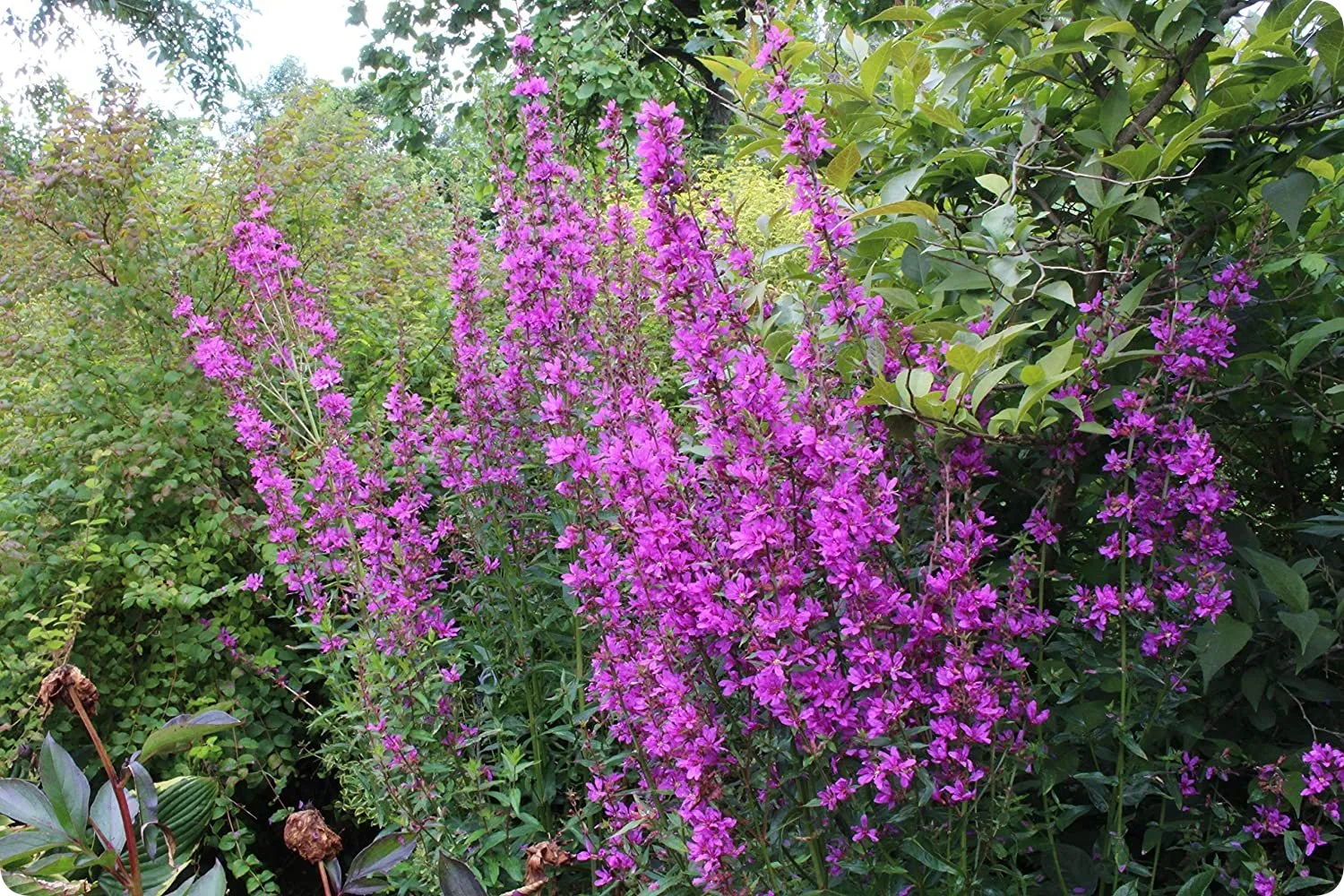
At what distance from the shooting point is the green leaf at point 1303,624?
141 centimetres

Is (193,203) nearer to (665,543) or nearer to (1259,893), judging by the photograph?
(665,543)

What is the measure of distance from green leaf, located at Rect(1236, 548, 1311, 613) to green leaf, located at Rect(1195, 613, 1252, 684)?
7cm

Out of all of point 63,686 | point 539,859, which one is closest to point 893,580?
point 539,859

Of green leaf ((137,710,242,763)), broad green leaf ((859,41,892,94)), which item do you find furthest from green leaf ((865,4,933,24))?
green leaf ((137,710,242,763))

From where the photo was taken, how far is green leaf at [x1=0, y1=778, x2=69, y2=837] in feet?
2.93

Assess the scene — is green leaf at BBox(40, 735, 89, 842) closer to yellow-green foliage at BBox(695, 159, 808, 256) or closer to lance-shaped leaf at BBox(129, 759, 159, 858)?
lance-shaped leaf at BBox(129, 759, 159, 858)

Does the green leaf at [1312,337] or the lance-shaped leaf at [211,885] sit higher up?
the lance-shaped leaf at [211,885]

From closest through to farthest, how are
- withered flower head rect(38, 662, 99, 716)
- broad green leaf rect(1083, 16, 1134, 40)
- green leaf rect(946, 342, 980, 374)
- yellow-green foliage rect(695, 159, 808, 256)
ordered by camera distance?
withered flower head rect(38, 662, 99, 716) → green leaf rect(946, 342, 980, 374) → broad green leaf rect(1083, 16, 1134, 40) → yellow-green foliage rect(695, 159, 808, 256)

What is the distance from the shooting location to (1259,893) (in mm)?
1439

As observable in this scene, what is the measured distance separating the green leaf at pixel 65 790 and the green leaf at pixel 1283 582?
1530mm

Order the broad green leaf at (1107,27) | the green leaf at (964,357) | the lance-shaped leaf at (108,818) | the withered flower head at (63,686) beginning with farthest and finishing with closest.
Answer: the broad green leaf at (1107,27)
the green leaf at (964,357)
the lance-shaped leaf at (108,818)
the withered flower head at (63,686)

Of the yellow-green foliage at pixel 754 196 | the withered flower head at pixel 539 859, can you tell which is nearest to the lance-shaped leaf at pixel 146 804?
the withered flower head at pixel 539 859

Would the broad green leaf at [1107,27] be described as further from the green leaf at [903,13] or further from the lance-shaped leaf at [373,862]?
the lance-shaped leaf at [373,862]

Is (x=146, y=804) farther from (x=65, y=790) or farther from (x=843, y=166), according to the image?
(x=843, y=166)
